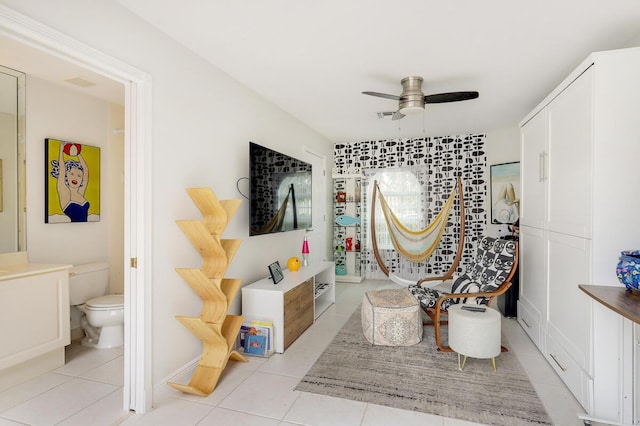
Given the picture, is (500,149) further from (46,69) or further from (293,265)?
(46,69)

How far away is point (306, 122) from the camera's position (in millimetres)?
4406

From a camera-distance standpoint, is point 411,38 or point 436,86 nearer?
point 411,38

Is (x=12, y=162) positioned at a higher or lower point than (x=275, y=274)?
higher

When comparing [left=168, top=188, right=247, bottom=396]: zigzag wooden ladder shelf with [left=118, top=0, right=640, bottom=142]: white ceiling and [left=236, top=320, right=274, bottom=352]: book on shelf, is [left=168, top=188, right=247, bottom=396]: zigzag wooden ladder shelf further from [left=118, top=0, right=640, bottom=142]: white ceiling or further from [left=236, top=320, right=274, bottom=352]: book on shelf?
[left=118, top=0, right=640, bottom=142]: white ceiling

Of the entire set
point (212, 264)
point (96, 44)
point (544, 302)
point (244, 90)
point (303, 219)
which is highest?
point (244, 90)

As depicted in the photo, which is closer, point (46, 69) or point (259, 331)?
point (46, 69)

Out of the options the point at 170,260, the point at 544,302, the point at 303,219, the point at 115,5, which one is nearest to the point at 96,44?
the point at 115,5

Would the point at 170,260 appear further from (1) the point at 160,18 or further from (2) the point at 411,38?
(2) the point at 411,38

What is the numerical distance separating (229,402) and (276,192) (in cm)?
181

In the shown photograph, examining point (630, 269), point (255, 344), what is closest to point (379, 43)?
point (630, 269)

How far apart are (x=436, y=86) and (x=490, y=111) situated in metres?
1.21

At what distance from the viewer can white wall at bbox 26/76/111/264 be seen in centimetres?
279

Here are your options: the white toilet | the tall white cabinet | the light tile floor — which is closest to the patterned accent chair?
the tall white cabinet

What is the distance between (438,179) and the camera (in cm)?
523
